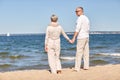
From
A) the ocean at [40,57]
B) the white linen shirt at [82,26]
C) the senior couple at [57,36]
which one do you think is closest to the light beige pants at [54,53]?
the senior couple at [57,36]

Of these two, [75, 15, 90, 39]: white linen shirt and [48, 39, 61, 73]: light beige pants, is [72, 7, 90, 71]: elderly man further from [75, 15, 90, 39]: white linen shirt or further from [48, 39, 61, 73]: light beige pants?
[48, 39, 61, 73]: light beige pants

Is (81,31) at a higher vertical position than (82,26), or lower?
lower

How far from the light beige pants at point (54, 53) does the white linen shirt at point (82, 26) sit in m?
0.68

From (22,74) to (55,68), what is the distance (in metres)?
1.01

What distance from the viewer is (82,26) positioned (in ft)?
38.8

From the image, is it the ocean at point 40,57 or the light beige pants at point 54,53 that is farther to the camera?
the ocean at point 40,57

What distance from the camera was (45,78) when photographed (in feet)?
37.0

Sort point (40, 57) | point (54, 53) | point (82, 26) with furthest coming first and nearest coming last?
1. point (40, 57)
2. point (54, 53)
3. point (82, 26)

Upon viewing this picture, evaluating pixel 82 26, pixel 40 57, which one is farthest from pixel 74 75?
pixel 40 57

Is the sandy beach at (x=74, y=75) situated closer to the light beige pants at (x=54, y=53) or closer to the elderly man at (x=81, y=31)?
the light beige pants at (x=54, y=53)

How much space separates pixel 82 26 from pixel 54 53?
115cm

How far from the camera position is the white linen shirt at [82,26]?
11766mm

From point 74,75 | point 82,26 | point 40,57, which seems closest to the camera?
point 74,75

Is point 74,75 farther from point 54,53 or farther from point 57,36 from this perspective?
point 57,36
